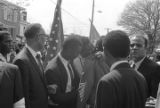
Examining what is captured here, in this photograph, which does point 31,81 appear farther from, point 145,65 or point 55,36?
point 55,36

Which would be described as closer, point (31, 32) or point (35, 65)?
point (35, 65)

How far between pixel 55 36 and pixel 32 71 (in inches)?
108

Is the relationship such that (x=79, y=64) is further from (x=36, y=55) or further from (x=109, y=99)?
(x=109, y=99)

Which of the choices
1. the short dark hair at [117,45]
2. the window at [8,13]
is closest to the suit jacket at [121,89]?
the short dark hair at [117,45]

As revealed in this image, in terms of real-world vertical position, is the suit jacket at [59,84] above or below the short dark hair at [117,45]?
below

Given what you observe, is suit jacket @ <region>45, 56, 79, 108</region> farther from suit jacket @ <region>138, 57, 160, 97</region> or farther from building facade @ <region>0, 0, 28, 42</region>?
building facade @ <region>0, 0, 28, 42</region>

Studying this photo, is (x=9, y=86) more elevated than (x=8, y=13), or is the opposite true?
(x=8, y=13)

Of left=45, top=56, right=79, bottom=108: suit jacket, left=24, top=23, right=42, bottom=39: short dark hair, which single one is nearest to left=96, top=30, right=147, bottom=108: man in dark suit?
left=45, top=56, right=79, bottom=108: suit jacket

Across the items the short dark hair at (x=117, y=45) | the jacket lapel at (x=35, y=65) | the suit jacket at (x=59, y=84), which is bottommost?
the suit jacket at (x=59, y=84)

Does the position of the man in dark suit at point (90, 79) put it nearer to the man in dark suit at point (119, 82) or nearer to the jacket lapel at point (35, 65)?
the jacket lapel at point (35, 65)

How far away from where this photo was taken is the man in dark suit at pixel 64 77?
158 inches

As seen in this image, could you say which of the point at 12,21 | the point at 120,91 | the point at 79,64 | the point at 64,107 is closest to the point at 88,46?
the point at 79,64

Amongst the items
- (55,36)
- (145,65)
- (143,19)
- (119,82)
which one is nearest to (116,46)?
(119,82)

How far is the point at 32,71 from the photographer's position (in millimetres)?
3695
